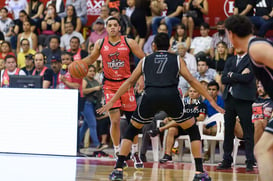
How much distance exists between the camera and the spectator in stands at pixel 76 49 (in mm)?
15195

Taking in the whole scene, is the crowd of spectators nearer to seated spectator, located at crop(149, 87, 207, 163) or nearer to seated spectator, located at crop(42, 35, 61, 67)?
seated spectator, located at crop(42, 35, 61, 67)

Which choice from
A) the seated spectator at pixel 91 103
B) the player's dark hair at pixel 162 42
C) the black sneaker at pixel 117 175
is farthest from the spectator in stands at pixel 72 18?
the black sneaker at pixel 117 175

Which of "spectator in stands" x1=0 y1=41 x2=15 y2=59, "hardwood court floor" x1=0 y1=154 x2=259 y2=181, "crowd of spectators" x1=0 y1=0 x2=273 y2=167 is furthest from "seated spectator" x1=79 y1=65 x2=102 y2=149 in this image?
→ "spectator in stands" x1=0 y1=41 x2=15 y2=59

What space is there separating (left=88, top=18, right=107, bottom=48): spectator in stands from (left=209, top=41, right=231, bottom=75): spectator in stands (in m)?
3.27

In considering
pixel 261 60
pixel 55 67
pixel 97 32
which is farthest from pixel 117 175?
pixel 97 32

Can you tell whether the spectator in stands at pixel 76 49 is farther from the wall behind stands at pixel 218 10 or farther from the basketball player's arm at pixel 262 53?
the basketball player's arm at pixel 262 53

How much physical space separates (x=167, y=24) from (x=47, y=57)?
10.6 feet

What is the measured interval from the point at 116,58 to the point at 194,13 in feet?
19.5

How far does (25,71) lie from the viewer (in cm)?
1434

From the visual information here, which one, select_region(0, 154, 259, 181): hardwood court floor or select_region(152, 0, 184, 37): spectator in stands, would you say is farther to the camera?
select_region(152, 0, 184, 37): spectator in stands

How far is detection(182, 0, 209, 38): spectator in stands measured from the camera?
1545cm

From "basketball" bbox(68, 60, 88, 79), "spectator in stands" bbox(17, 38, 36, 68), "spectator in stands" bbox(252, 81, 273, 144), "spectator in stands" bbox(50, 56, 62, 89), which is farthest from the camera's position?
"spectator in stands" bbox(17, 38, 36, 68)

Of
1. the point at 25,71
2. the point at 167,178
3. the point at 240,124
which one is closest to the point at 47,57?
the point at 25,71

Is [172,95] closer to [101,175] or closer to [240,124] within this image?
[101,175]
